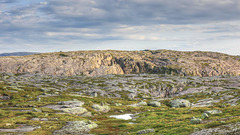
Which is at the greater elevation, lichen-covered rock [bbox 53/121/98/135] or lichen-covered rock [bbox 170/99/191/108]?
lichen-covered rock [bbox 53/121/98/135]

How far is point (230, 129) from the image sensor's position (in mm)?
25281

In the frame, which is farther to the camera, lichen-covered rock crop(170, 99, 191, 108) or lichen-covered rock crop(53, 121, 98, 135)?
lichen-covered rock crop(170, 99, 191, 108)

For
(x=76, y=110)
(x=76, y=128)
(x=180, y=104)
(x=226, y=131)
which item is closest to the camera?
(x=226, y=131)

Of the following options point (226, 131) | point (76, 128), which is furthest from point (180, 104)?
point (226, 131)

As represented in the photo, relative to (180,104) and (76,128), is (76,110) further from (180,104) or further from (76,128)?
(180,104)

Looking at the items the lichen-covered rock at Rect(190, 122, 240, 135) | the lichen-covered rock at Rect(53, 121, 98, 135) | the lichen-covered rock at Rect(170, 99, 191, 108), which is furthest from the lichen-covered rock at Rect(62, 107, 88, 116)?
the lichen-covered rock at Rect(190, 122, 240, 135)

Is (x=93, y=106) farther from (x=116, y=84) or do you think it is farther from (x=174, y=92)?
(x=174, y=92)

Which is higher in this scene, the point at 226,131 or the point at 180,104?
the point at 226,131

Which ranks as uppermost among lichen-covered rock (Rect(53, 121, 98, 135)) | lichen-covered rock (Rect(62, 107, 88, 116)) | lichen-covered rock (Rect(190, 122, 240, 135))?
lichen-covered rock (Rect(190, 122, 240, 135))

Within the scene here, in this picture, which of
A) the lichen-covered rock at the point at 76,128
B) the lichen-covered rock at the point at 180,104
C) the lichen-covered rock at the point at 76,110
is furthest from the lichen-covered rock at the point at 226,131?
the lichen-covered rock at the point at 180,104

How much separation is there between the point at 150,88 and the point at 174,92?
25.1 meters

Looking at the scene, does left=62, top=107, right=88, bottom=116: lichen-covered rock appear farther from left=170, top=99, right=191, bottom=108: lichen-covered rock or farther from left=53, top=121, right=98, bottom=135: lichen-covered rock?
left=170, top=99, right=191, bottom=108: lichen-covered rock

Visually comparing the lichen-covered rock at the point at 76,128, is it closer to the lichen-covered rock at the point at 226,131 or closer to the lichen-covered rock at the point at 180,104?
the lichen-covered rock at the point at 226,131

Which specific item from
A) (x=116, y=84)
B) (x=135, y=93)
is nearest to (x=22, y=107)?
(x=135, y=93)
